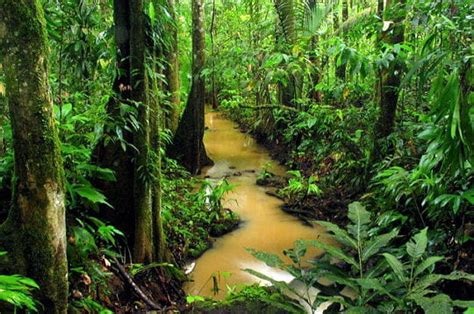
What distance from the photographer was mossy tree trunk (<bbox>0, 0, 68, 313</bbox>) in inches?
87.9

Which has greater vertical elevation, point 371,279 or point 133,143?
point 133,143

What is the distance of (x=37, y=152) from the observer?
7.61 ft

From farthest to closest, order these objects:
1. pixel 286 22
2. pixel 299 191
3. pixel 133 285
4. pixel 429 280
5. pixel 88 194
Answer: pixel 286 22
pixel 299 191
pixel 133 285
pixel 88 194
pixel 429 280

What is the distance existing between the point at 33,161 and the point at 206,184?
440 centimetres

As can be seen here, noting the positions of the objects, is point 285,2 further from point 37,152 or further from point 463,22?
point 37,152

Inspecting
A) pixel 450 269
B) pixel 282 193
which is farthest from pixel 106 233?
pixel 282 193

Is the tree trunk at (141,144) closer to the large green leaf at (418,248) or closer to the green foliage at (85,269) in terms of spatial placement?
the green foliage at (85,269)

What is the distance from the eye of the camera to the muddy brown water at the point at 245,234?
493 centimetres

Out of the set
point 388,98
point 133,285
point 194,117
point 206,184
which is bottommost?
point 133,285

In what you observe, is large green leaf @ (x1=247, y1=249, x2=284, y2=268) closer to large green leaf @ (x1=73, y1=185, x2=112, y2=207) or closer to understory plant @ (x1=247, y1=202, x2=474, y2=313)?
understory plant @ (x1=247, y1=202, x2=474, y2=313)

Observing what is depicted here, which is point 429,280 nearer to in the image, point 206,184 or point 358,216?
point 358,216

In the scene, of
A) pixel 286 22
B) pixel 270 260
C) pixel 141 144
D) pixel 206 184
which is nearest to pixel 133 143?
pixel 141 144

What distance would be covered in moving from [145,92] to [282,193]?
168 inches

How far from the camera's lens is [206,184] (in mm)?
6645
